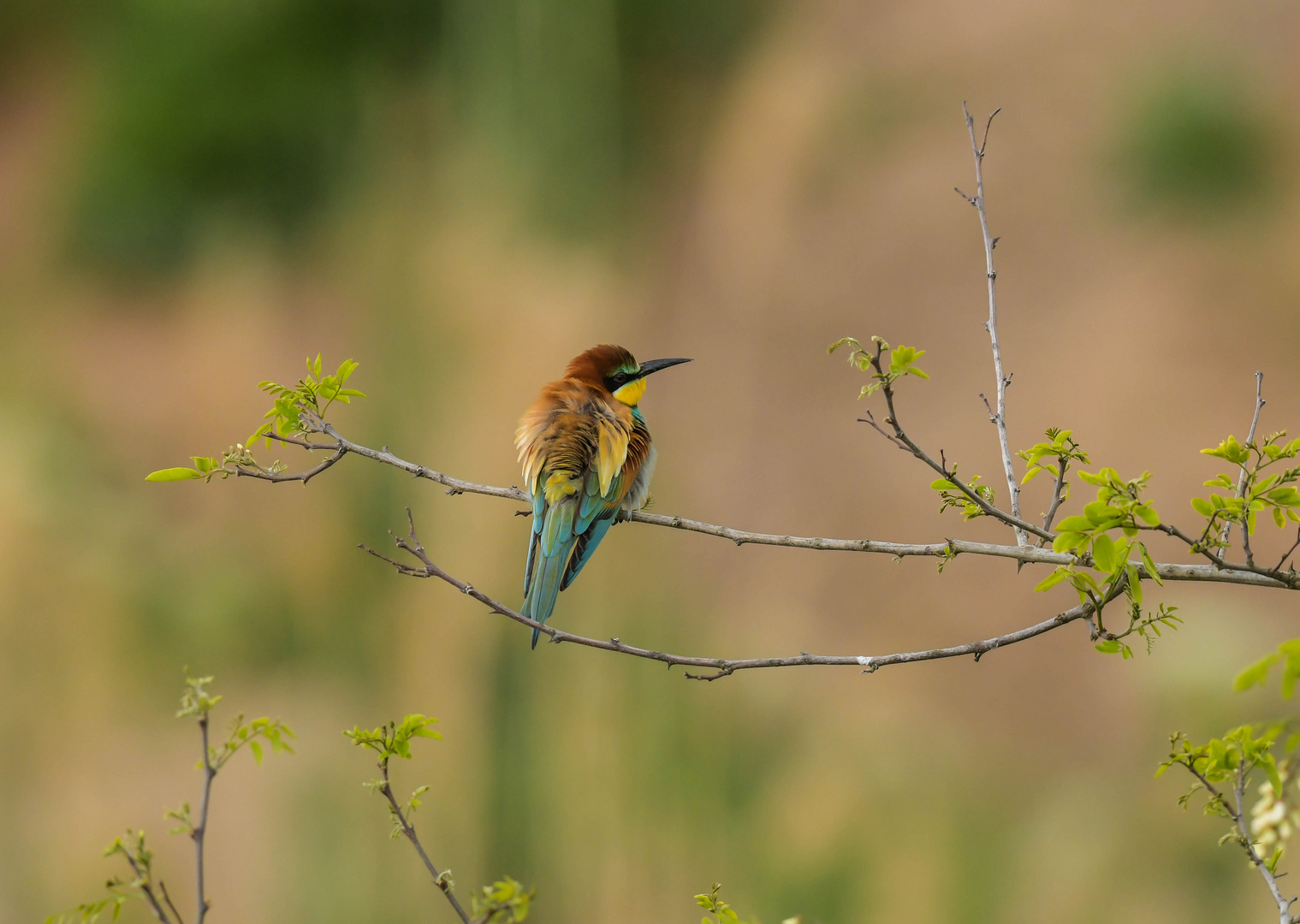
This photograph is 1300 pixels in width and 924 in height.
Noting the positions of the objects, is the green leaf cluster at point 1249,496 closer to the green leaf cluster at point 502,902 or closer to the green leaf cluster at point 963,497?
the green leaf cluster at point 963,497

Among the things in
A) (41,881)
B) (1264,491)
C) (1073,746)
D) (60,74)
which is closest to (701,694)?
(1073,746)

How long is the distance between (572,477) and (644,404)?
1603 millimetres

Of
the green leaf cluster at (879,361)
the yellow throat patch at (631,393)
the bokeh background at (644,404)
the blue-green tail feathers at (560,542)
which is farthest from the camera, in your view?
the bokeh background at (644,404)

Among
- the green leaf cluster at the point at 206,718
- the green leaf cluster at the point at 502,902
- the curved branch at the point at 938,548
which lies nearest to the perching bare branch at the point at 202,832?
the green leaf cluster at the point at 206,718

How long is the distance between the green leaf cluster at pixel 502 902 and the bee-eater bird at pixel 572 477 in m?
0.50

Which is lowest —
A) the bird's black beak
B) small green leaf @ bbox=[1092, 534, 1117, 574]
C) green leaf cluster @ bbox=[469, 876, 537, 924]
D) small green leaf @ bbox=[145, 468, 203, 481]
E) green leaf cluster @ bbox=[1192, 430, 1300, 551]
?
green leaf cluster @ bbox=[469, 876, 537, 924]

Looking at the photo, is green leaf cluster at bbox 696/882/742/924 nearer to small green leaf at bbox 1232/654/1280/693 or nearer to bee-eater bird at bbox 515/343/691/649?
small green leaf at bbox 1232/654/1280/693

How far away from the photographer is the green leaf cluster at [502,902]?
40cm

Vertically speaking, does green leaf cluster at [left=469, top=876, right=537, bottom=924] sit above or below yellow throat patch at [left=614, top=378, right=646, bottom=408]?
below

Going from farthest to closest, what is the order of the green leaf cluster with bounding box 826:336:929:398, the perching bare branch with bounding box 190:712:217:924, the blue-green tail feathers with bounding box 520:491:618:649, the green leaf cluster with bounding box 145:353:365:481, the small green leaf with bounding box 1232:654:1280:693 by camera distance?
the blue-green tail feathers with bounding box 520:491:618:649, the green leaf cluster with bounding box 145:353:365:481, the green leaf cluster with bounding box 826:336:929:398, the perching bare branch with bounding box 190:712:217:924, the small green leaf with bounding box 1232:654:1280:693

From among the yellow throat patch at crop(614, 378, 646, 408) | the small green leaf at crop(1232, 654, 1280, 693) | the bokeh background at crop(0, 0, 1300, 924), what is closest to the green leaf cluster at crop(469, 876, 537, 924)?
the small green leaf at crop(1232, 654, 1280, 693)

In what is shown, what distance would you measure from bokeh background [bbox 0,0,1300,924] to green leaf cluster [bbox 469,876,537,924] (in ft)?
5.46

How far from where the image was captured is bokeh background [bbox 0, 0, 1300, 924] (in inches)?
77.1

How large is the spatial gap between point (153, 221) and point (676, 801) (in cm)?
207
